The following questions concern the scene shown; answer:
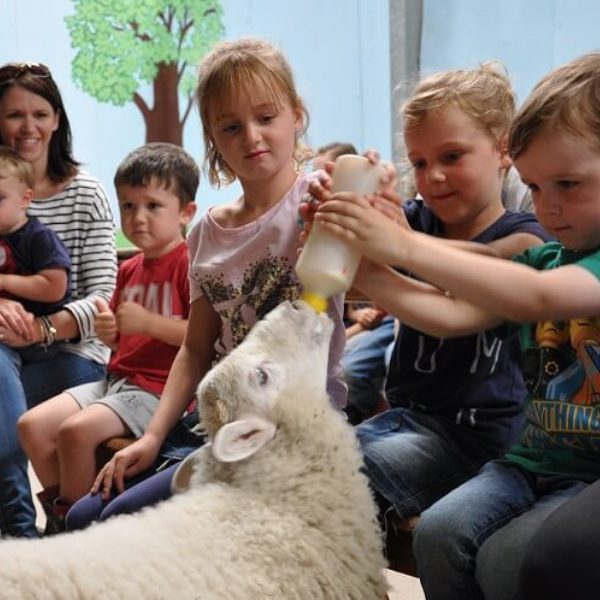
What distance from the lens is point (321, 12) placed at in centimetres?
407

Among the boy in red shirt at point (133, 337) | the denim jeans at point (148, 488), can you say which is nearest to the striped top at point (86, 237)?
the boy in red shirt at point (133, 337)

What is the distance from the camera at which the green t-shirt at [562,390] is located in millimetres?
1285

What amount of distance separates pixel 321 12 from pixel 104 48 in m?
0.93

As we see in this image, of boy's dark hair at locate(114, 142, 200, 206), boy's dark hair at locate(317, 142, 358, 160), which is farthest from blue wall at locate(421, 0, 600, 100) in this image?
boy's dark hair at locate(114, 142, 200, 206)

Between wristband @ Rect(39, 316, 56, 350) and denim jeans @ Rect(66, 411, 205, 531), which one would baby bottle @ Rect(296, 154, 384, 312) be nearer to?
denim jeans @ Rect(66, 411, 205, 531)

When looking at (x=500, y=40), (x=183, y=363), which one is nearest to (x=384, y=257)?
(x=183, y=363)

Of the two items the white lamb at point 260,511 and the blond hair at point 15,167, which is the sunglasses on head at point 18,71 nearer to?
the blond hair at point 15,167

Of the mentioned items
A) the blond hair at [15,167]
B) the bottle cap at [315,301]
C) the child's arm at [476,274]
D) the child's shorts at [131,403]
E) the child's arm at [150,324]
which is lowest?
the child's shorts at [131,403]

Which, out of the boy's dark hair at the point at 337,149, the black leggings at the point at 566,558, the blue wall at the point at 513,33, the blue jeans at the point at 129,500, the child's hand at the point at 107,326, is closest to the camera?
the black leggings at the point at 566,558

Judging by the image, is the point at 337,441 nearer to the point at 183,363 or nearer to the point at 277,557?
the point at 277,557

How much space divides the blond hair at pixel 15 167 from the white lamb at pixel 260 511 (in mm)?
1267

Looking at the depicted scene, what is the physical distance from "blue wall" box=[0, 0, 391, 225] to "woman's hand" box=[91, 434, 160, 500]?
2.39 metres

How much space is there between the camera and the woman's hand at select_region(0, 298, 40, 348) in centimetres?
230

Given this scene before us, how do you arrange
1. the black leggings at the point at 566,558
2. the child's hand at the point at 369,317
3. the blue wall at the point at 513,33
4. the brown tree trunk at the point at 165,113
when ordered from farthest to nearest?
the brown tree trunk at the point at 165,113 → the blue wall at the point at 513,33 → the child's hand at the point at 369,317 → the black leggings at the point at 566,558
